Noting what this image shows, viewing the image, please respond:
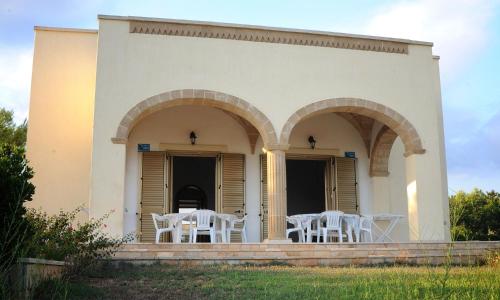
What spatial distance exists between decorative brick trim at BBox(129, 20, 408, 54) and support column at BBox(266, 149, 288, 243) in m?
2.21

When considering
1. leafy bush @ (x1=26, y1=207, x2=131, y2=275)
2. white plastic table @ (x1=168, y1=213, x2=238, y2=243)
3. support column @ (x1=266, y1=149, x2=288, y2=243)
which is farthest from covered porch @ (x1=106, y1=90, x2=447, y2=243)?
leafy bush @ (x1=26, y1=207, x2=131, y2=275)

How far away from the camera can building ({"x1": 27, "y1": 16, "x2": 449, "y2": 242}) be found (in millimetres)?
10742

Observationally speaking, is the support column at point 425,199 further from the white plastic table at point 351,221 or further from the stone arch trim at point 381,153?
the stone arch trim at point 381,153

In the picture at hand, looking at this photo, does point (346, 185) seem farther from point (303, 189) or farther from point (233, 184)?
point (303, 189)

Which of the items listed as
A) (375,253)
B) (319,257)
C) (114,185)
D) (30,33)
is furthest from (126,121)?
(375,253)

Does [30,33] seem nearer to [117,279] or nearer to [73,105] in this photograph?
[73,105]

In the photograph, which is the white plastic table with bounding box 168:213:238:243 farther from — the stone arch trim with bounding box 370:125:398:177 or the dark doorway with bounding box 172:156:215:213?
the dark doorway with bounding box 172:156:215:213

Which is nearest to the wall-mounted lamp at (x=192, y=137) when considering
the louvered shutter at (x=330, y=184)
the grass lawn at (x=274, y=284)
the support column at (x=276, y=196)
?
the support column at (x=276, y=196)

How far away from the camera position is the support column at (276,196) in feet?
34.8

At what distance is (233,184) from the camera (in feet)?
41.6

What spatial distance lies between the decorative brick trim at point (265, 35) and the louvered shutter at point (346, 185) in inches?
109

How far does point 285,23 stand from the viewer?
11867mm

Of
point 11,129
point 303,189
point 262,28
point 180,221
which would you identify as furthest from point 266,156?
point 11,129

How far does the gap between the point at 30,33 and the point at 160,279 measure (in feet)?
24.5
